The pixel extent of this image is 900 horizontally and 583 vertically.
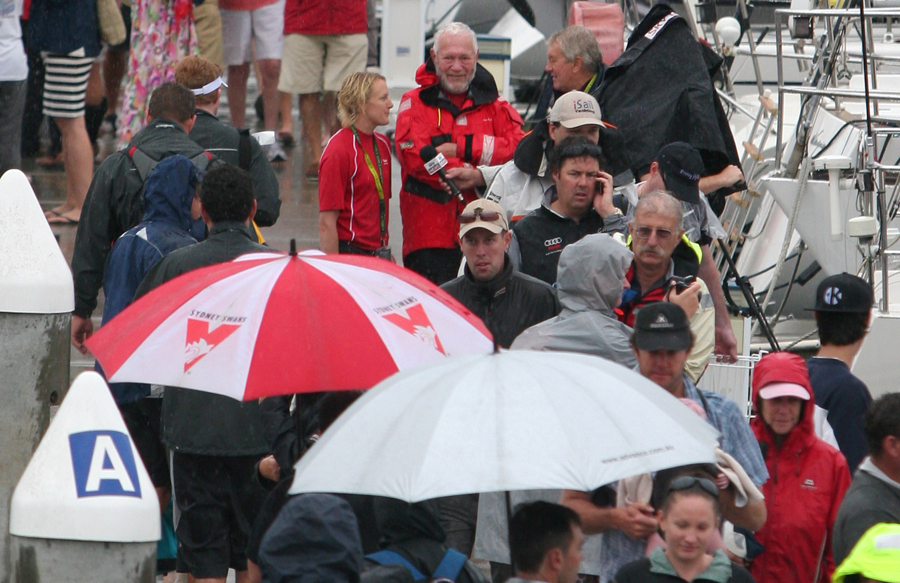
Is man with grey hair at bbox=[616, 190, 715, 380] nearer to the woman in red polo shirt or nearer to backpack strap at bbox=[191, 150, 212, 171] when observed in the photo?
the woman in red polo shirt

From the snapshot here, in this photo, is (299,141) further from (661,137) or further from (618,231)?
(618,231)

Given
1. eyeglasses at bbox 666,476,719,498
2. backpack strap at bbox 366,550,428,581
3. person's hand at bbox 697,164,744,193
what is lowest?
backpack strap at bbox 366,550,428,581

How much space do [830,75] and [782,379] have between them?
12.9 ft

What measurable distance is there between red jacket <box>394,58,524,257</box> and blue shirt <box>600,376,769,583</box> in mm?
2903

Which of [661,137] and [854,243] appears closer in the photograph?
[661,137]

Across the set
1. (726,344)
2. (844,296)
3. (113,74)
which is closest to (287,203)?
(113,74)

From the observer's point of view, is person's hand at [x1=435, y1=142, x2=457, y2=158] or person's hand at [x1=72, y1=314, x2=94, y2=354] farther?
person's hand at [x1=435, y1=142, x2=457, y2=158]

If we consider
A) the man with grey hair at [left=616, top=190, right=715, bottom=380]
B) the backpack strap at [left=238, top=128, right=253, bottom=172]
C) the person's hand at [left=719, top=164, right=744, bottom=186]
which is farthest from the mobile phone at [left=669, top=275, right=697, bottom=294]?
the backpack strap at [left=238, top=128, right=253, bottom=172]

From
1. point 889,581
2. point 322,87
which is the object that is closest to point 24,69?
point 322,87

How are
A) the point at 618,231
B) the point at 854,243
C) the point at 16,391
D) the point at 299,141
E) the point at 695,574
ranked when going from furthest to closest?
the point at 299,141, the point at 854,243, the point at 618,231, the point at 16,391, the point at 695,574

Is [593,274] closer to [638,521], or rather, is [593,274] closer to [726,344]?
[638,521]

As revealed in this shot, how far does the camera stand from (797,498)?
466cm

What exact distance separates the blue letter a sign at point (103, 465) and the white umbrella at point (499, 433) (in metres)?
0.76

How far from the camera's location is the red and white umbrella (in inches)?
171
